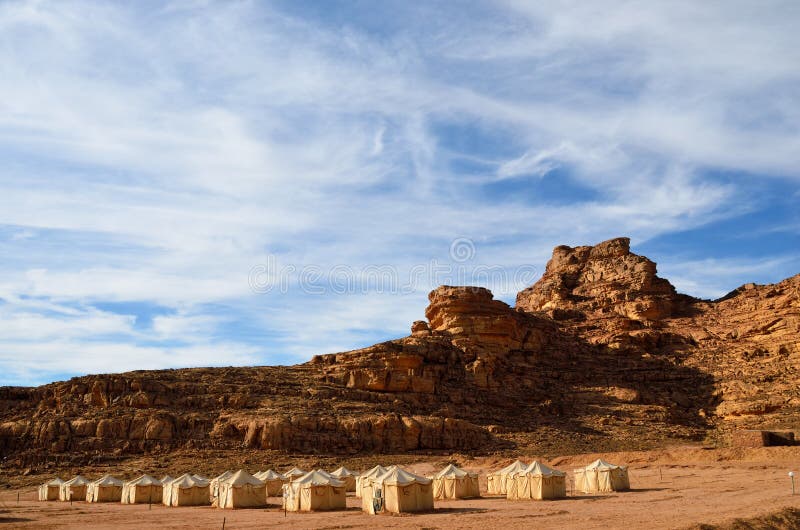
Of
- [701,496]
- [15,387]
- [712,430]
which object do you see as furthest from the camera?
[712,430]

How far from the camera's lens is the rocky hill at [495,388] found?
197 ft

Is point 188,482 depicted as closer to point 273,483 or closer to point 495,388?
point 273,483

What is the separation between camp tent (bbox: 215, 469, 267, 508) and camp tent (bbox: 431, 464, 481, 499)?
9.56 m

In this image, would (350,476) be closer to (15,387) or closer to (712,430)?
(15,387)

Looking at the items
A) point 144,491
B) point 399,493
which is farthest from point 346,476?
point 399,493

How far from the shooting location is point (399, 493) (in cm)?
3509

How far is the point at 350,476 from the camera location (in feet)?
154

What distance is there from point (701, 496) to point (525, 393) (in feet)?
135

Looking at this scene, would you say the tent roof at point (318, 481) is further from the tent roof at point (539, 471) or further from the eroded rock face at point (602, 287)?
the eroded rock face at point (602, 287)

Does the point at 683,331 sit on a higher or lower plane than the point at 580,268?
lower

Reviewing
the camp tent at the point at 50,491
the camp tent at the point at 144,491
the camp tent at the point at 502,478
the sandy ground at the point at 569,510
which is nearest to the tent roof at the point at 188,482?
the sandy ground at the point at 569,510

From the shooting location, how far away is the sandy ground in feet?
99.5

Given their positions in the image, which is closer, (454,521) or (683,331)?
(454,521)

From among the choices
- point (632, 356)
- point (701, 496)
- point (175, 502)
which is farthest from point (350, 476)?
point (632, 356)
